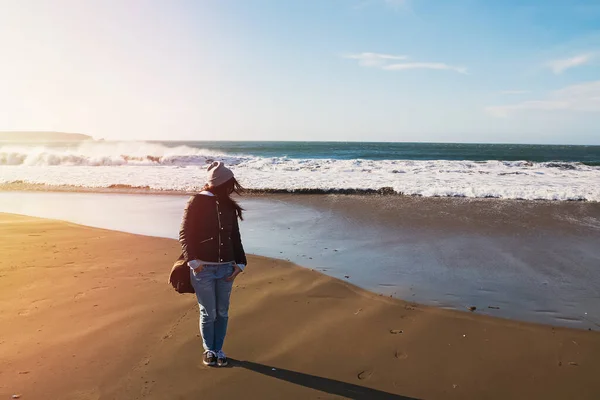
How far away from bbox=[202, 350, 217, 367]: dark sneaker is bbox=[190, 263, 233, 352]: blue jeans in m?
0.05

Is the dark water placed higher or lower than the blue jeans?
higher

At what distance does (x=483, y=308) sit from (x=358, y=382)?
2299 mm

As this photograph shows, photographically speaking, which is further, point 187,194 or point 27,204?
point 187,194

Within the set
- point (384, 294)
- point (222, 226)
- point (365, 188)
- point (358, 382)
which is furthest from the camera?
point (365, 188)

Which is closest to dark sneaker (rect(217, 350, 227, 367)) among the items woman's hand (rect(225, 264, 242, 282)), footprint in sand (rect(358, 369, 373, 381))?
woman's hand (rect(225, 264, 242, 282))

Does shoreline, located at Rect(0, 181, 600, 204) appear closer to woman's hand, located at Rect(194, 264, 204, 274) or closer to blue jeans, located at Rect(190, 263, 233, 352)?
blue jeans, located at Rect(190, 263, 233, 352)

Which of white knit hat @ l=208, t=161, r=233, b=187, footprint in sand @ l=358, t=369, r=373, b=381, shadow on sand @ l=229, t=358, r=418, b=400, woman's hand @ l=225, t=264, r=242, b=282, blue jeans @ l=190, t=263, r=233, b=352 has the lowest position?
shadow on sand @ l=229, t=358, r=418, b=400

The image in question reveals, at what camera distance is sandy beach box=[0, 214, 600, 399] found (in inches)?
131


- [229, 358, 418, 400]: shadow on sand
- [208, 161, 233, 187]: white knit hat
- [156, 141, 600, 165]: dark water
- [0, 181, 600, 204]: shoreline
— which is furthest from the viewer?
[156, 141, 600, 165]: dark water

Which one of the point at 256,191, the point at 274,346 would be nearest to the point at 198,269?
the point at 274,346

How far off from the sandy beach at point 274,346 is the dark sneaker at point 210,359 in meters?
0.10

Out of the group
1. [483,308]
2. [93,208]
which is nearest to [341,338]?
[483,308]

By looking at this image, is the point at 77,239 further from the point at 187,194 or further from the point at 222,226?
the point at 187,194

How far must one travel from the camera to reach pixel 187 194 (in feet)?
51.8
